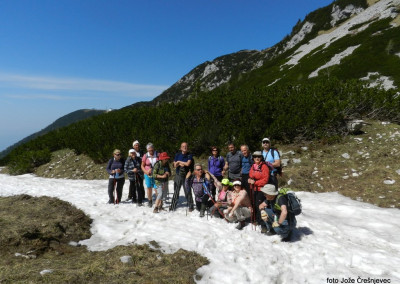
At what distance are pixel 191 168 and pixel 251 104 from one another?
835cm

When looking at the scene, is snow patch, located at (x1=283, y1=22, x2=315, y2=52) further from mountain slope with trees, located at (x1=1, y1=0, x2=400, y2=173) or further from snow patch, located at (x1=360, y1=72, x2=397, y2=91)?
mountain slope with trees, located at (x1=1, y1=0, x2=400, y2=173)

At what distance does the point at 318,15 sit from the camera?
92.6m

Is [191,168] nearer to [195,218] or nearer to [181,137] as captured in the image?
[195,218]

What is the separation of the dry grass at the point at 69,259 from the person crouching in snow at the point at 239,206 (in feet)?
6.54

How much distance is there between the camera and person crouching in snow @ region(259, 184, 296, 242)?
20.0 feet

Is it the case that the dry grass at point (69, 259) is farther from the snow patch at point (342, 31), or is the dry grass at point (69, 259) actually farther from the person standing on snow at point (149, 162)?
Answer: the snow patch at point (342, 31)

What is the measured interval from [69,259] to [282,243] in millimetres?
4844

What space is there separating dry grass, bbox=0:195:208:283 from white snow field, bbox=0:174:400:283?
0.41 metres

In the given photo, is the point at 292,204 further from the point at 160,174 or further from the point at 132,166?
the point at 132,166

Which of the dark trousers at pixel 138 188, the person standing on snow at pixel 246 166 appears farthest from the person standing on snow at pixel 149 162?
the person standing on snow at pixel 246 166

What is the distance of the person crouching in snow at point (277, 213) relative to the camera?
610 centimetres

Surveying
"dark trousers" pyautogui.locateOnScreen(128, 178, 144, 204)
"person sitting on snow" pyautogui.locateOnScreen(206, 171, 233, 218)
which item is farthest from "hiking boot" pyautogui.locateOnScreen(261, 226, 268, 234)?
"dark trousers" pyautogui.locateOnScreen(128, 178, 144, 204)

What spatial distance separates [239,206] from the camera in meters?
7.35

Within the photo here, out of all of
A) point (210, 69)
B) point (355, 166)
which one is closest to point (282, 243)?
point (355, 166)
